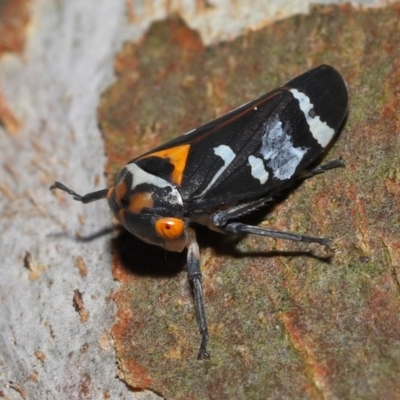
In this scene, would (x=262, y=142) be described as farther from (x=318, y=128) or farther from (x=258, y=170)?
(x=318, y=128)

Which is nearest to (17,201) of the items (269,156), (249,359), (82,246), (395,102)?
(82,246)

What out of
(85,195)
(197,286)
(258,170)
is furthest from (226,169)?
(85,195)

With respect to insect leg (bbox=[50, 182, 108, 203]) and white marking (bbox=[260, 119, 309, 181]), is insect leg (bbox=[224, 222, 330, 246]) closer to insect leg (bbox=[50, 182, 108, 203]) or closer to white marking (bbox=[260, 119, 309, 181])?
white marking (bbox=[260, 119, 309, 181])

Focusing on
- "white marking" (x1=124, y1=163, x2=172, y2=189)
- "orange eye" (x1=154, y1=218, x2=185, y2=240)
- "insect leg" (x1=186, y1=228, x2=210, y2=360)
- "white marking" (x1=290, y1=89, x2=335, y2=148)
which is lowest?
"insect leg" (x1=186, y1=228, x2=210, y2=360)

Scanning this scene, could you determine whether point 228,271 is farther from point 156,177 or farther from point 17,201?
point 17,201

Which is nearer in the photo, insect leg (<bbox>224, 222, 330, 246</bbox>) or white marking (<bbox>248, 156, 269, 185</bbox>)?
insect leg (<bbox>224, 222, 330, 246</bbox>)

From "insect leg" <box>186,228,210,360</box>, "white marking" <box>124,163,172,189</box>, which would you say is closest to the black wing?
"white marking" <box>124,163,172,189</box>
